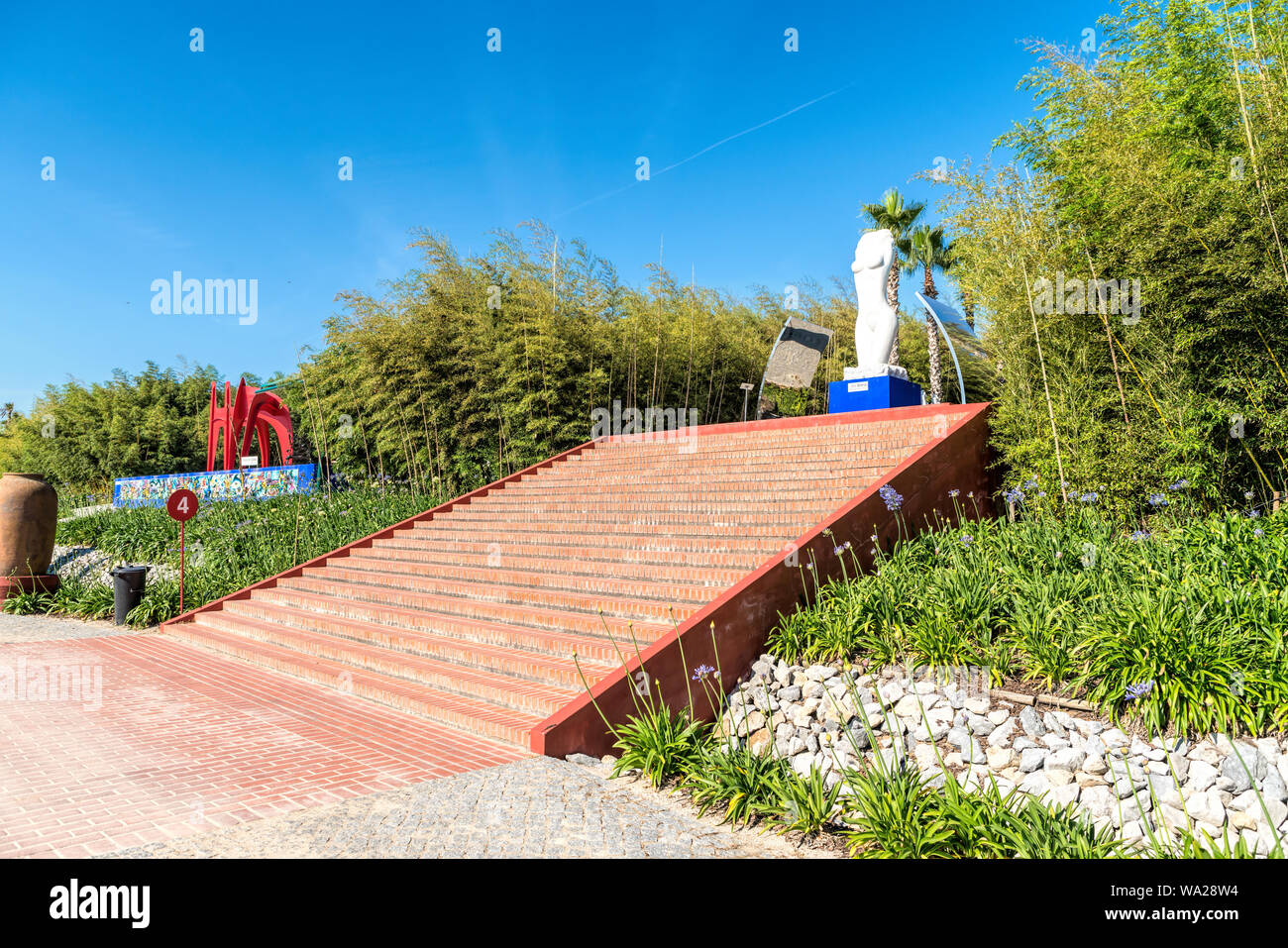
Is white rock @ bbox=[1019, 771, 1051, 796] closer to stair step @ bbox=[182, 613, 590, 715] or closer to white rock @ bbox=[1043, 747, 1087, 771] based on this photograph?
white rock @ bbox=[1043, 747, 1087, 771]

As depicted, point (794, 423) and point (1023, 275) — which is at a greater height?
point (1023, 275)

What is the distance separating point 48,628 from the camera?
9180 millimetres

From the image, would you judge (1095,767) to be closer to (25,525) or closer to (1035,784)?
(1035,784)

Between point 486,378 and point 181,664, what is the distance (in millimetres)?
6685

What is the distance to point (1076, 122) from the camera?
7207 mm

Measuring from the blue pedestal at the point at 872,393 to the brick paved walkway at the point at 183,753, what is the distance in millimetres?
7238

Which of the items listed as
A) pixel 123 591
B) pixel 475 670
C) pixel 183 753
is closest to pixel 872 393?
pixel 475 670

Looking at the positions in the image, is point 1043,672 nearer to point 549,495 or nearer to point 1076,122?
point 1076,122

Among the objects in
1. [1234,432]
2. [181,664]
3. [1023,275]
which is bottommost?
[181,664]

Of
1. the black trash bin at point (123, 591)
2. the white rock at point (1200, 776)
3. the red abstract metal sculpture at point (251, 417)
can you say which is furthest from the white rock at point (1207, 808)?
the red abstract metal sculpture at point (251, 417)

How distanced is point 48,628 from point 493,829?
903 centimetres

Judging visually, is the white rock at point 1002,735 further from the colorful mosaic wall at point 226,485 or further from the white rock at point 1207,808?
the colorful mosaic wall at point 226,485
